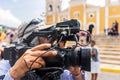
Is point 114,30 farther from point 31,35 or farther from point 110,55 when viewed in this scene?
point 31,35

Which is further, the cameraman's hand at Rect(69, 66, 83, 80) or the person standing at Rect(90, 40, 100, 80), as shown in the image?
the person standing at Rect(90, 40, 100, 80)

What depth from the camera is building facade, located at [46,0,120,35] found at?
3828 cm

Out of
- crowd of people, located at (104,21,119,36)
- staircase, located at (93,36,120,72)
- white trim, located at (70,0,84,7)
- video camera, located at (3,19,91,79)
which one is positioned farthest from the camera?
white trim, located at (70,0,84,7)

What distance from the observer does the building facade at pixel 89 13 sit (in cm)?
3828

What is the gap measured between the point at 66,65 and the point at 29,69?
0.60ft

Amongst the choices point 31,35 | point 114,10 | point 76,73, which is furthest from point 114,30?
point 76,73

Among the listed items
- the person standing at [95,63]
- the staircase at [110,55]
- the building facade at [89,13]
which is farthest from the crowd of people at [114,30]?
the person standing at [95,63]

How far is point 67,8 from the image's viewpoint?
44.6 m

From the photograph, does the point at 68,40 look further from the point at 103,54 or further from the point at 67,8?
the point at 67,8

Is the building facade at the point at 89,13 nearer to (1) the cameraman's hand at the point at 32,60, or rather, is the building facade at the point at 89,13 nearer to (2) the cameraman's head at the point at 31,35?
(2) the cameraman's head at the point at 31,35

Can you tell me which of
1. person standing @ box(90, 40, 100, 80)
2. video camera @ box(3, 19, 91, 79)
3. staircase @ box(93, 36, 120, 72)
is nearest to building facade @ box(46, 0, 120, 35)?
staircase @ box(93, 36, 120, 72)

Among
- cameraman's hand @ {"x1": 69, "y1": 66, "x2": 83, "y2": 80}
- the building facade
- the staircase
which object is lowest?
the staircase

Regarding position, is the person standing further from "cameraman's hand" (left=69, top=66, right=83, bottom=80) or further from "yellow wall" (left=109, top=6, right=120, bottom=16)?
"yellow wall" (left=109, top=6, right=120, bottom=16)

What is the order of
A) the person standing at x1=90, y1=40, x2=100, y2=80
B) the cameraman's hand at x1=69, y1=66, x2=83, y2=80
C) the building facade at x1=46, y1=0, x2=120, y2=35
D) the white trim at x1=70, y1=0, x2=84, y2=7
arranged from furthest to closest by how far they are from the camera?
the white trim at x1=70, y1=0, x2=84, y2=7
the building facade at x1=46, y1=0, x2=120, y2=35
the person standing at x1=90, y1=40, x2=100, y2=80
the cameraman's hand at x1=69, y1=66, x2=83, y2=80
